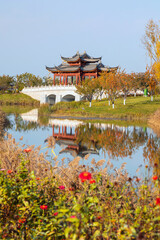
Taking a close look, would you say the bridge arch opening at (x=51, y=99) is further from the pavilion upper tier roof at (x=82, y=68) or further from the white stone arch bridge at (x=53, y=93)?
the pavilion upper tier roof at (x=82, y=68)

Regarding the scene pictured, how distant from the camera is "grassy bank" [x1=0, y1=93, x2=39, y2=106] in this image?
60.6 meters

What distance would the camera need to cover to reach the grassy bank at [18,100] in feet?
199

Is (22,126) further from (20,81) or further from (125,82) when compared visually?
(20,81)

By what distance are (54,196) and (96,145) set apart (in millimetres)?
8888

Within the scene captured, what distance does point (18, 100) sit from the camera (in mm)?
62156

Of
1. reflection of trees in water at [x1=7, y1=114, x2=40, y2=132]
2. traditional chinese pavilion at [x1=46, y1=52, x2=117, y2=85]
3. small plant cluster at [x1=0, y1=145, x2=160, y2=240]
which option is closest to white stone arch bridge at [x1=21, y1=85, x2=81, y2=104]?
traditional chinese pavilion at [x1=46, y1=52, x2=117, y2=85]

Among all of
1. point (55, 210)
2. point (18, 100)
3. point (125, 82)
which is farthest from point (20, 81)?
point (55, 210)

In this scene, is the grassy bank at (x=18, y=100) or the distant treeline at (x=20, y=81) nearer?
the grassy bank at (x=18, y=100)

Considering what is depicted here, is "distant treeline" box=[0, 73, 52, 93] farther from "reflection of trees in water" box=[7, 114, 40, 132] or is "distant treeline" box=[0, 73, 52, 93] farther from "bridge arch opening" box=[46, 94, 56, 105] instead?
"reflection of trees in water" box=[7, 114, 40, 132]

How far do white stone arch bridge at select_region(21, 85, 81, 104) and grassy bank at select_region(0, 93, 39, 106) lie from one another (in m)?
1.23

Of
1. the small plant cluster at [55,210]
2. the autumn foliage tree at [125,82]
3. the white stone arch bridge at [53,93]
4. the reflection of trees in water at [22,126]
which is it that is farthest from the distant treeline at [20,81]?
the small plant cluster at [55,210]

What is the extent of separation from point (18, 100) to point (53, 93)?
977 centimetres

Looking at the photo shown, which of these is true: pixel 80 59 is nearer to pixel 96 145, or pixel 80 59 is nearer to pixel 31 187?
pixel 96 145

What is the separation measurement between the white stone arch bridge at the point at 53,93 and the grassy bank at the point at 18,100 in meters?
1.23
